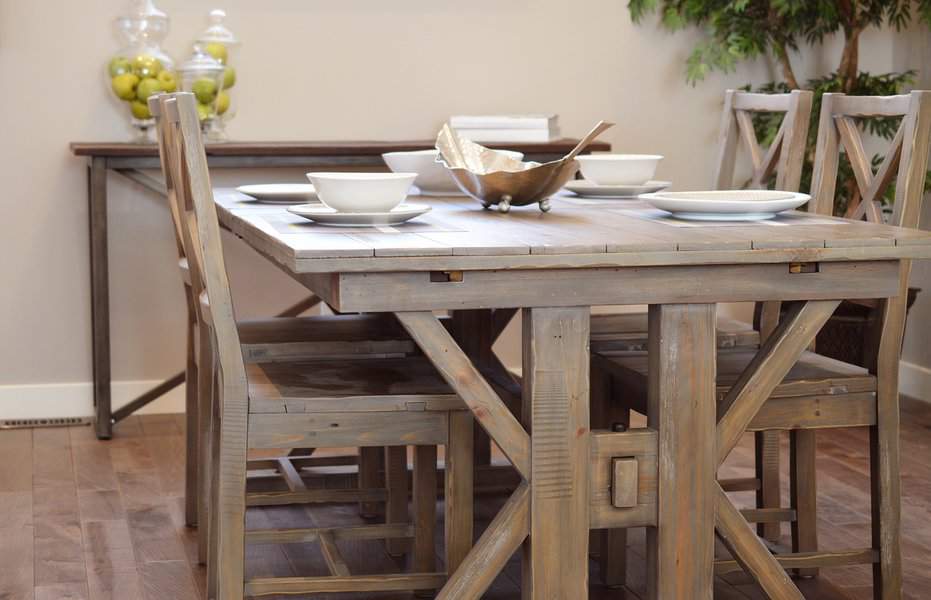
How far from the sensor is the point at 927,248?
6.31 ft

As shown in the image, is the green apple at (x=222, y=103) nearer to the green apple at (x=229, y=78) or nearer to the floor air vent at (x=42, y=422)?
the green apple at (x=229, y=78)

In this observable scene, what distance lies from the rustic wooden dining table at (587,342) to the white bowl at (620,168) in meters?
0.72

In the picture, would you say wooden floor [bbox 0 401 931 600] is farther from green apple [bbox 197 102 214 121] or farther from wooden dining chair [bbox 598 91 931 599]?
green apple [bbox 197 102 214 121]

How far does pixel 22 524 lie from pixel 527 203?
4.50ft

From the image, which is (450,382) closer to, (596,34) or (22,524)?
(22,524)

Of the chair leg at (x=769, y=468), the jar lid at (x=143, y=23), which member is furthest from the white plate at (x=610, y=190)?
the jar lid at (x=143, y=23)

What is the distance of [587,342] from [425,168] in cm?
99

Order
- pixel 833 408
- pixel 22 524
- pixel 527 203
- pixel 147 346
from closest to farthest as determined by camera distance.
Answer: pixel 833 408
pixel 527 203
pixel 22 524
pixel 147 346

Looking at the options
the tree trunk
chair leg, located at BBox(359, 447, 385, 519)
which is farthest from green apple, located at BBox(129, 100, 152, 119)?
the tree trunk

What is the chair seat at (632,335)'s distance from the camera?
252 centimetres

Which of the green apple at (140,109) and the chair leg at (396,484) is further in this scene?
the green apple at (140,109)

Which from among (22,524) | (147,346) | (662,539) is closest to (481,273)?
(662,539)

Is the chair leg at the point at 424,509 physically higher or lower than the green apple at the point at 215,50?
lower

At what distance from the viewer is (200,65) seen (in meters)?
3.61
